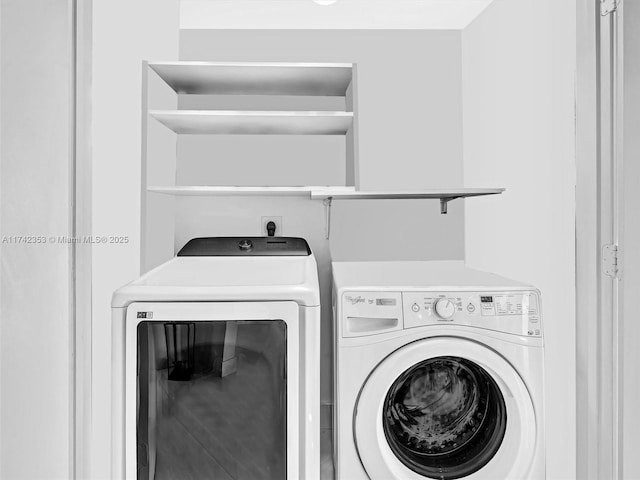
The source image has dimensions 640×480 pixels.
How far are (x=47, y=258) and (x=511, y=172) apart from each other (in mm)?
1922

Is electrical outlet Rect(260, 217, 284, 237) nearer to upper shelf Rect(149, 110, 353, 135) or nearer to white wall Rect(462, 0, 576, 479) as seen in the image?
upper shelf Rect(149, 110, 353, 135)

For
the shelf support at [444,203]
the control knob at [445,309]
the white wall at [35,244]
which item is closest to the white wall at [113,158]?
the white wall at [35,244]

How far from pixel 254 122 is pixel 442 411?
4.80 feet

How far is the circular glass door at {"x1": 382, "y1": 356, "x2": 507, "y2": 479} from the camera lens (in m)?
1.68

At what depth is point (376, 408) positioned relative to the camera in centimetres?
156

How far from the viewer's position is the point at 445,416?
Answer: 1706mm

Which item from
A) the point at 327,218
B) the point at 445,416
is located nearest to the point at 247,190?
the point at 327,218

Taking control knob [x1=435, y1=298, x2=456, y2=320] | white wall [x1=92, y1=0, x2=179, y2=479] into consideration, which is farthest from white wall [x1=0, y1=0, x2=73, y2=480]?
control knob [x1=435, y1=298, x2=456, y2=320]

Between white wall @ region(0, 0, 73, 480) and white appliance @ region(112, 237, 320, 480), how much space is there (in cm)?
20

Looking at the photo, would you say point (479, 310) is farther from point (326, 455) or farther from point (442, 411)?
point (326, 455)

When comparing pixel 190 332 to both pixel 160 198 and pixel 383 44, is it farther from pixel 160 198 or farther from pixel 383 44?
pixel 383 44

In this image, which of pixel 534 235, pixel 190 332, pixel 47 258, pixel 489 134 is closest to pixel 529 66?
pixel 489 134

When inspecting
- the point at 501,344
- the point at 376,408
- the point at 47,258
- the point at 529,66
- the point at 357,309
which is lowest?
the point at 376,408

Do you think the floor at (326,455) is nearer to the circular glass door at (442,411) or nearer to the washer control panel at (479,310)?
the circular glass door at (442,411)
